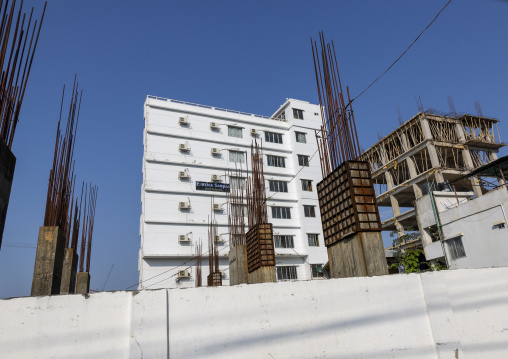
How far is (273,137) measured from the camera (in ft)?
114

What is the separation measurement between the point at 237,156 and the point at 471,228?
1912 cm

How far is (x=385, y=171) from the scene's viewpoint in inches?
1564

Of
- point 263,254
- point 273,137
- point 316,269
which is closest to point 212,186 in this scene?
point 273,137

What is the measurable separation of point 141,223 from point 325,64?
73.2 feet

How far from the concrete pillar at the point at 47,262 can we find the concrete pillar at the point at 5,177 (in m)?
3.46

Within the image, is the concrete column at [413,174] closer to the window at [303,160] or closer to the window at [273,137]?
the window at [303,160]

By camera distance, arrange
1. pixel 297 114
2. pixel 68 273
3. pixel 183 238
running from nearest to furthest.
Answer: pixel 68 273 → pixel 183 238 → pixel 297 114

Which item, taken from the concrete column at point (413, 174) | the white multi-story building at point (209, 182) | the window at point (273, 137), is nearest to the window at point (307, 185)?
the white multi-story building at point (209, 182)

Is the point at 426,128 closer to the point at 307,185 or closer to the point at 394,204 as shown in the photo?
the point at 394,204

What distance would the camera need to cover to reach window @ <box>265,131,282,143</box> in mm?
34475

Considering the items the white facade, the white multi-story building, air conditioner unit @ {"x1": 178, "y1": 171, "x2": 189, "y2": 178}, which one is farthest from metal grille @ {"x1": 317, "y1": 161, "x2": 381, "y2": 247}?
air conditioner unit @ {"x1": 178, "y1": 171, "x2": 189, "y2": 178}

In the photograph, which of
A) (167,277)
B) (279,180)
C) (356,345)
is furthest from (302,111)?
(356,345)

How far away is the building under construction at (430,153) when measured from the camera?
3403 cm

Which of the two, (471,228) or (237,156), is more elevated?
(237,156)
